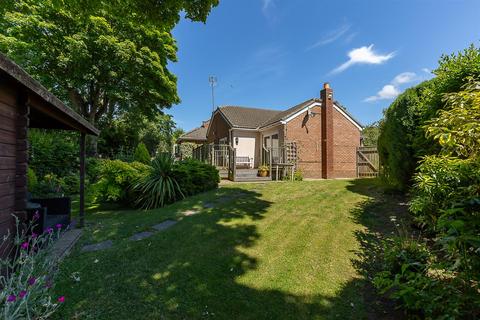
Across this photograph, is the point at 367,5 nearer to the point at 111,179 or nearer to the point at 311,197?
the point at 311,197

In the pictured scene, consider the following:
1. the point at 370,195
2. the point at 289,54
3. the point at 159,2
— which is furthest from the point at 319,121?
the point at 159,2

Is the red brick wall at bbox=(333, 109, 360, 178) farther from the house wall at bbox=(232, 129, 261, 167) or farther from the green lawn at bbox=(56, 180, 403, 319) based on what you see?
the green lawn at bbox=(56, 180, 403, 319)

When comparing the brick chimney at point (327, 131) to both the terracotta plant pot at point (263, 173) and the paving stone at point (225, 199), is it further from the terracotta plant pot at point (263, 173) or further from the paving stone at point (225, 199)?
the paving stone at point (225, 199)

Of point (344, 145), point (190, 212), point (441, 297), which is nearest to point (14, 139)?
point (190, 212)

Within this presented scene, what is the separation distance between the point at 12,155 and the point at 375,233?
606cm

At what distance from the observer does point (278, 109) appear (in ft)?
77.6

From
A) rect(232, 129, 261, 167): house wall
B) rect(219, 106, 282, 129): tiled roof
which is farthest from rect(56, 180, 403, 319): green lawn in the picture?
rect(219, 106, 282, 129): tiled roof

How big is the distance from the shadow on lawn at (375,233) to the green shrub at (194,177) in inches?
204

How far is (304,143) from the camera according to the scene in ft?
53.0

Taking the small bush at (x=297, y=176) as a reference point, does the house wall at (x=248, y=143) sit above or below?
above

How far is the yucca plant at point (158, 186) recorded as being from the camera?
7.81 meters

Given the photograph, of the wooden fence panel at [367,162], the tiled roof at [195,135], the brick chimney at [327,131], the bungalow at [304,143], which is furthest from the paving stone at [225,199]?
the tiled roof at [195,135]

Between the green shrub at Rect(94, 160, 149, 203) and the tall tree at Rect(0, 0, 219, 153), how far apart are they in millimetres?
8389

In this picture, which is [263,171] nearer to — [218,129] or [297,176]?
[297,176]
